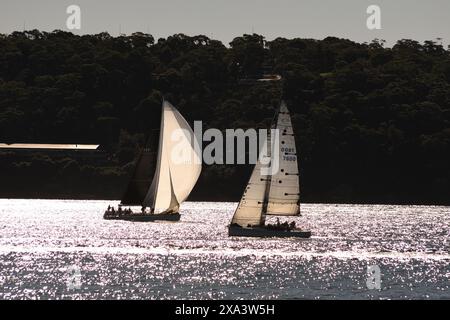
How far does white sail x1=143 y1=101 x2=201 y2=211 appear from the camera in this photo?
108438 millimetres

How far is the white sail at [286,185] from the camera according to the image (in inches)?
3157

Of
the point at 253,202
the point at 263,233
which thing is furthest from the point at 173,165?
the point at 253,202

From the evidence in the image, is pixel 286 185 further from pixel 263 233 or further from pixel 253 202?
pixel 263 233

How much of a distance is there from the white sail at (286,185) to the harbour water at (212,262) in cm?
314

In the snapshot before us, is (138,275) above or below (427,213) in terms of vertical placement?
above

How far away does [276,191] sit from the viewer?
8125cm

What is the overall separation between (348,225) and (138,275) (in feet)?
217

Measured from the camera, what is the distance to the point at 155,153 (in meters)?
111

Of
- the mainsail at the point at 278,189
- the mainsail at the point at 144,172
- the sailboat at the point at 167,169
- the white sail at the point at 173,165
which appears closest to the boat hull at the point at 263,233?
the mainsail at the point at 278,189

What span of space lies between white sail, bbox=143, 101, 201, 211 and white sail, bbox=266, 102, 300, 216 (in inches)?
1069

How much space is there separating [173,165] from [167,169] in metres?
0.84
